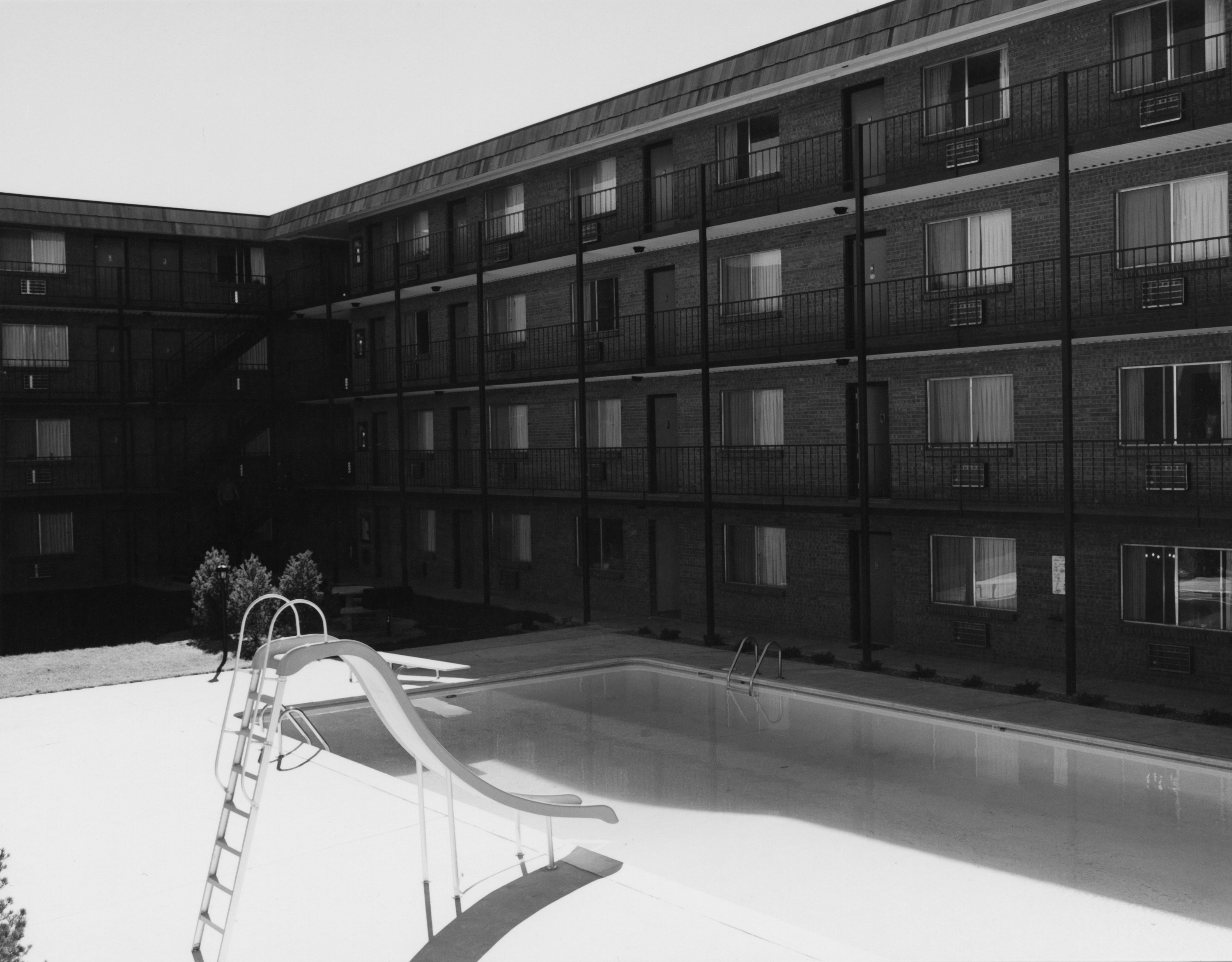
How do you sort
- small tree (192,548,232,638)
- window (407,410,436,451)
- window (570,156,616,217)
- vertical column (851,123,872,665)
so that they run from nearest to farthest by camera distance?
vertical column (851,123,872,665) < small tree (192,548,232,638) < window (570,156,616,217) < window (407,410,436,451)

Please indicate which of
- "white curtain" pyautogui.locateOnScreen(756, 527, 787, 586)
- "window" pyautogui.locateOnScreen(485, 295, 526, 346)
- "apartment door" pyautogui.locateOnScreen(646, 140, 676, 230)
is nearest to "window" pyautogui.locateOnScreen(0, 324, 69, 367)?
"window" pyautogui.locateOnScreen(485, 295, 526, 346)

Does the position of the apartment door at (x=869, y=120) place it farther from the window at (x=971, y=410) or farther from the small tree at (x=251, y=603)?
the small tree at (x=251, y=603)

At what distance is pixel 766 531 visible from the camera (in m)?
22.6

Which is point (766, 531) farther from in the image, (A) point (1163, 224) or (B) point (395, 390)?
(B) point (395, 390)

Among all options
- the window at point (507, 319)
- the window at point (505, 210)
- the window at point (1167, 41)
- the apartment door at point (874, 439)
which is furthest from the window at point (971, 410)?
the window at point (505, 210)

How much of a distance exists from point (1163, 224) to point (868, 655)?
7589 mm

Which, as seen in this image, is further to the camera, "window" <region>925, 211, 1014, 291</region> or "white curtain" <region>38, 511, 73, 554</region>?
"white curtain" <region>38, 511, 73, 554</region>

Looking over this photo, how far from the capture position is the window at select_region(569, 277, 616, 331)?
2572 centimetres

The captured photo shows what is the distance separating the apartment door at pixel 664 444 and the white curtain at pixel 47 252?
17144mm

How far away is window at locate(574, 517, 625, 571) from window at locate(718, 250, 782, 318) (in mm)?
5557

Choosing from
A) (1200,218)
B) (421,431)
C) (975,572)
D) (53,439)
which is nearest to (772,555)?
(975,572)

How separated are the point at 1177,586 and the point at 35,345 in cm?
2793

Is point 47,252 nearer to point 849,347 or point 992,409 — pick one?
point 849,347

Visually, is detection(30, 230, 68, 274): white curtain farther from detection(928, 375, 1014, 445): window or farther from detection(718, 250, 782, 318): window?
detection(928, 375, 1014, 445): window
